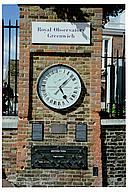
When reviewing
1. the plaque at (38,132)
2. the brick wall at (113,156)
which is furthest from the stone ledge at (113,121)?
the plaque at (38,132)

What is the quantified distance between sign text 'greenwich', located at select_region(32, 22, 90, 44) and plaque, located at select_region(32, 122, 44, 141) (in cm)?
116

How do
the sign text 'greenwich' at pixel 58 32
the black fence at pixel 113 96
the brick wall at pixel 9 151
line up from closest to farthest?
the sign text 'greenwich' at pixel 58 32, the brick wall at pixel 9 151, the black fence at pixel 113 96

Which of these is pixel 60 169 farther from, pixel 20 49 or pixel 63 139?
pixel 20 49

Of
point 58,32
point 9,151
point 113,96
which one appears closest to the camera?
point 58,32

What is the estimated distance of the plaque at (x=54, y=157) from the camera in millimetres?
5246

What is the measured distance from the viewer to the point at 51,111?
5.29 m

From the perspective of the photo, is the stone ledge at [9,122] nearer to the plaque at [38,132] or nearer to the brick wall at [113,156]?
the plaque at [38,132]

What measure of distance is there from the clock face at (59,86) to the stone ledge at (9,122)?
1.56ft

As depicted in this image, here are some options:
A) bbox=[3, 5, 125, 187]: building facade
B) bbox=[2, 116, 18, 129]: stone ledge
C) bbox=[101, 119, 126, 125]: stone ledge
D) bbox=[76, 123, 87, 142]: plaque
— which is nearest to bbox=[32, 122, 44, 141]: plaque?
bbox=[3, 5, 125, 187]: building facade

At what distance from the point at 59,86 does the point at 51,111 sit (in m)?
0.37

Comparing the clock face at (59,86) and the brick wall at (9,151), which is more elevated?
the clock face at (59,86)

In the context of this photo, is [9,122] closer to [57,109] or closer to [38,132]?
[38,132]

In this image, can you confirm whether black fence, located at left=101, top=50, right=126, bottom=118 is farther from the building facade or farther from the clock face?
the clock face

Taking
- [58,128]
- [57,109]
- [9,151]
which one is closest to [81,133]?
[58,128]
